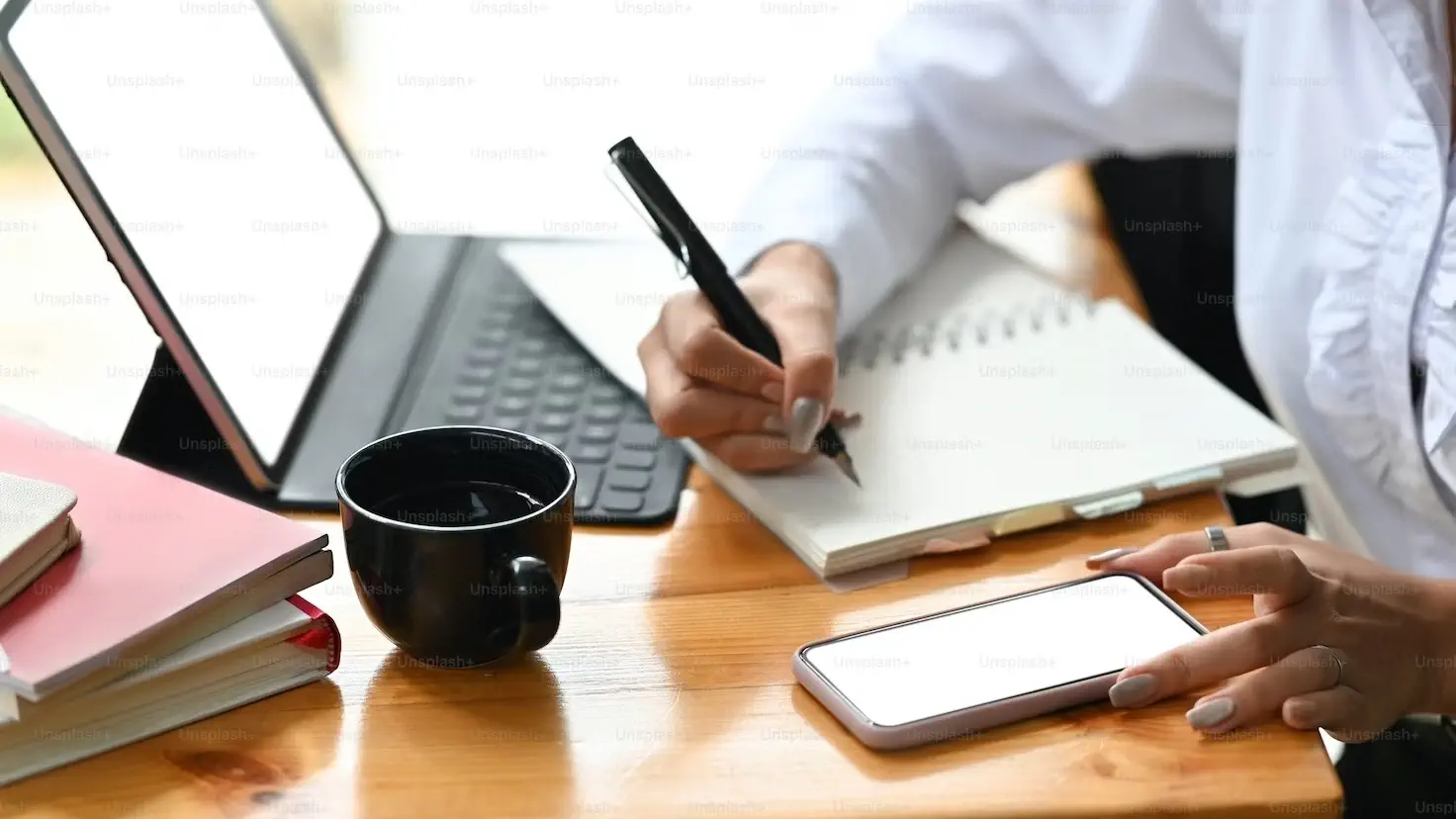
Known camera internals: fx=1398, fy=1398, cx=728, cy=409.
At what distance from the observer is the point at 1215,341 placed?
1.21 m

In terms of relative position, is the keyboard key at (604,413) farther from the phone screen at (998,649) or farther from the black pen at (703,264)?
the phone screen at (998,649)

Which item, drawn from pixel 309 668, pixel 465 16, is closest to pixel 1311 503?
pixel 309 668

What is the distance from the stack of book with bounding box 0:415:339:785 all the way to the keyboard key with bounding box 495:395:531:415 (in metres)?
0.23

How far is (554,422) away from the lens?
A: 0.83 m

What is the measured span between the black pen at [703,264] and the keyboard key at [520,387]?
0.14 m

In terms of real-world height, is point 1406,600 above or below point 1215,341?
above

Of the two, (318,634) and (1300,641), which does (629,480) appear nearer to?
(318,634)

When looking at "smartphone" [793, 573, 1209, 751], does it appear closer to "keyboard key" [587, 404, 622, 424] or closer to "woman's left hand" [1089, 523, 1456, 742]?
"woman's left hand" [1089, 523, 1456, 742]

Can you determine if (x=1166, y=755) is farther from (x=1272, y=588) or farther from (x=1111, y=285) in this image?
(x=1111, y=285)

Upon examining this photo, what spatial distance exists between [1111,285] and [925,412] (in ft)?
0.89

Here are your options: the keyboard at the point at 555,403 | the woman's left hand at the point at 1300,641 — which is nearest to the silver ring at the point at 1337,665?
the woman's left hand at the point at 1300,641

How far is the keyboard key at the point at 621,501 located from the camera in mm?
756

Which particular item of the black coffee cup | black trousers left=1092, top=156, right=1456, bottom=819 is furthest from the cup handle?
black trousers left=1092, top=156, right=1456, bottom=819

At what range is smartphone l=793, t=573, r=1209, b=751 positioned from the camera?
578 mm
